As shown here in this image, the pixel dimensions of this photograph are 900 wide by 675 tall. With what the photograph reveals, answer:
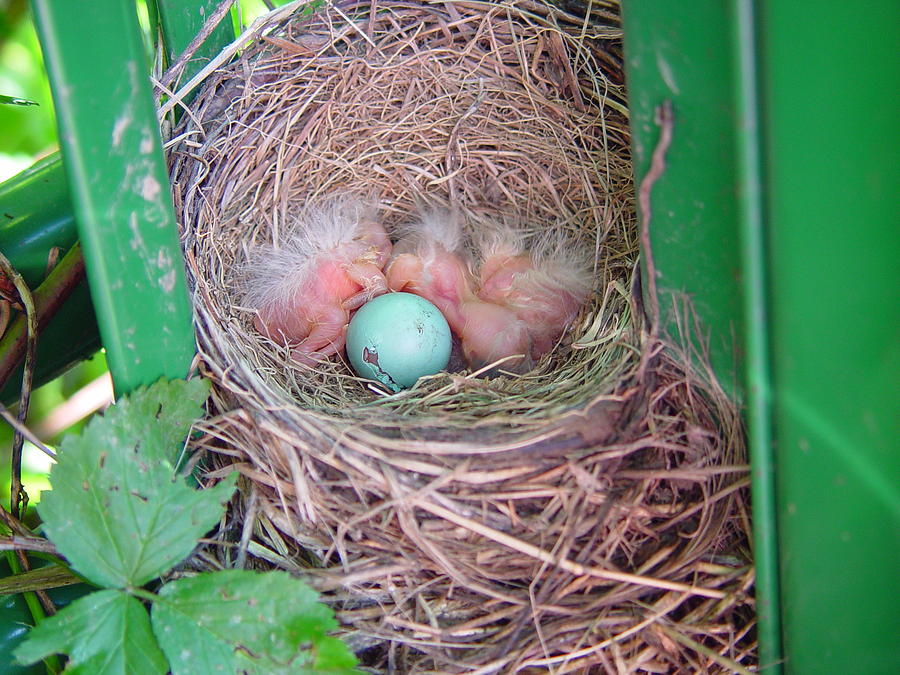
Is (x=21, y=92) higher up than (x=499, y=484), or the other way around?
(x=21, y=92)

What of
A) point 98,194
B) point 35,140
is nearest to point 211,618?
point 98,194

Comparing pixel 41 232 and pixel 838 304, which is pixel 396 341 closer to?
pixel 41 232

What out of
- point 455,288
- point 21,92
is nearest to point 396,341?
point 455,288

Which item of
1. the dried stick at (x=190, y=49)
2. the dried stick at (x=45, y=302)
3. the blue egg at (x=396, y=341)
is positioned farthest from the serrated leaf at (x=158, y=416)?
the dried stick at (x=190, y=49)

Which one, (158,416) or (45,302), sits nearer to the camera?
(158,416)

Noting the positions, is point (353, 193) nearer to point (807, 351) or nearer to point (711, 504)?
point (711, 504)

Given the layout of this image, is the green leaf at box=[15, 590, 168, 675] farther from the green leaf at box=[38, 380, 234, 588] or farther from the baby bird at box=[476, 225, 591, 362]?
the baby bird at box=[476, 225, 591, 362]

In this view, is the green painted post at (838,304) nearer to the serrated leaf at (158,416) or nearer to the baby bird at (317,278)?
the serrated leaf at (158,416)
